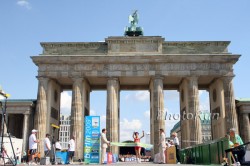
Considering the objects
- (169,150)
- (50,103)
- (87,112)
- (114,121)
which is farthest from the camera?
(87,112)

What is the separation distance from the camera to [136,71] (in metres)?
46.8

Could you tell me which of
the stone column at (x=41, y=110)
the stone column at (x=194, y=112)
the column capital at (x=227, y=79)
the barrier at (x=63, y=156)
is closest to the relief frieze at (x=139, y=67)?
the column capital at (x=227, y=79)

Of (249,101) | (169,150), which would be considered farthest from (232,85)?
(169,150)

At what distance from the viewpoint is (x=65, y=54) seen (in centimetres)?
4803

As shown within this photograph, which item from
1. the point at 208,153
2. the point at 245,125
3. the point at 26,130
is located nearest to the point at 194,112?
the point at 245,125

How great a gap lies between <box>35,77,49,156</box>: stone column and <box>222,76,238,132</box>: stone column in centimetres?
2585

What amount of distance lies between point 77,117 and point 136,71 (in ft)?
35.6

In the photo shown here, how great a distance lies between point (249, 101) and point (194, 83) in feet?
29.5

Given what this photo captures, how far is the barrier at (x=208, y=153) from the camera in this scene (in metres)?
18.1

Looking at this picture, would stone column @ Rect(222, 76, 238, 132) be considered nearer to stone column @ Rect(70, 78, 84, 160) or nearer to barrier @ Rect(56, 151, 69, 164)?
stone column @ Rect(70, 78, 84, 160)

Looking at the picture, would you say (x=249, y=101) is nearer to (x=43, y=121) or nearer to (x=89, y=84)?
(x=89, y=84)

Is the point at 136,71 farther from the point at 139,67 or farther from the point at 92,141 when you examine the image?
the point at 92,141

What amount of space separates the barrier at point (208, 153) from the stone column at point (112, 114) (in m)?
16.2

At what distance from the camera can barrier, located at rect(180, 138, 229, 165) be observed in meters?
18.1
